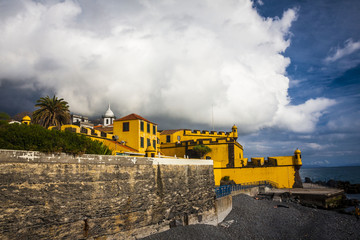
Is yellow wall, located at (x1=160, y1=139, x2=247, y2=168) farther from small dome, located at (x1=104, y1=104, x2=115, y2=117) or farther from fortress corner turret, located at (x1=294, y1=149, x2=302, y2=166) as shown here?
small dome, located at (x1=104, y1=104, x2=115, y2=117)

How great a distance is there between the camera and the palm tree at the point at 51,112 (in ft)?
81.1

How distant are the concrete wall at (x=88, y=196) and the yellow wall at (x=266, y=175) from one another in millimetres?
21951

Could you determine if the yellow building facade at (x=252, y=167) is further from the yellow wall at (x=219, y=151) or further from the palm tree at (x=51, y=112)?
the palm tree at (x=51, y=112)

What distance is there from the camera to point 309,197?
2973 cm

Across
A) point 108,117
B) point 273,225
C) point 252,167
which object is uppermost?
point 108,117

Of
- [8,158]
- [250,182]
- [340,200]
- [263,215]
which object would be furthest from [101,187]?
[340,200]

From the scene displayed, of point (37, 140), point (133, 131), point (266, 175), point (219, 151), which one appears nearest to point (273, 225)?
point (266, 175)

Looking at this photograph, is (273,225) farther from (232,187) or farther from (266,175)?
(266,175)

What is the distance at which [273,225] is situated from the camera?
69.9 ft

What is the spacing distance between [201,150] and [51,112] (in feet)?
73.6

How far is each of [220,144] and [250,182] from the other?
24.4 ft

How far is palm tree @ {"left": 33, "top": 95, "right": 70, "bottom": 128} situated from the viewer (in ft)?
81.1

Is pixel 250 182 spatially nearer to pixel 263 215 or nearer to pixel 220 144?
pixel 220 144

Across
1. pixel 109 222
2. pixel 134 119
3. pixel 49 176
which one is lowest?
pixel 109 222
